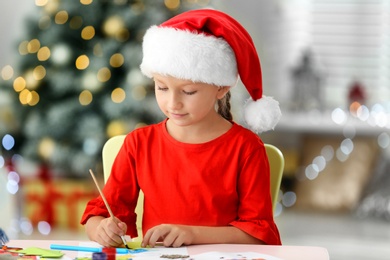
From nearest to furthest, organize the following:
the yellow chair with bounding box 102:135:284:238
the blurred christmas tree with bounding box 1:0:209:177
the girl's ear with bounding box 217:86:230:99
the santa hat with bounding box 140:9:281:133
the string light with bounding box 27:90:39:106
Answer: the santa hat with bounding box 140:9:281:133 < the girl's ear with bounding box 217:86:230:99 < the yellow chair with bounding box 102:135:284:238 < the blurred christmas tree with bounding box 1:0:209:177 < the string light with bounding box 27:90:39:106

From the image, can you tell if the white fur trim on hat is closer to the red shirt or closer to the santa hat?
the santa hat

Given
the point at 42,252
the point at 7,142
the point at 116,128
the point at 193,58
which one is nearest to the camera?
the point at 42,252

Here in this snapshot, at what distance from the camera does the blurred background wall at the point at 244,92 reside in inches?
183

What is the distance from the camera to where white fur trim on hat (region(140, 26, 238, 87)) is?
1.73 metres

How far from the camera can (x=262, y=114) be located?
1860 mm

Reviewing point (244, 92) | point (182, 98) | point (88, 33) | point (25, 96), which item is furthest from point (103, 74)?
point (182, 98)

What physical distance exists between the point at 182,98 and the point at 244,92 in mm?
2343

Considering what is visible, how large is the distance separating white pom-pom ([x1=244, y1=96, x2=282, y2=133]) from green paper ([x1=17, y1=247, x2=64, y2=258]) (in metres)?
0.58

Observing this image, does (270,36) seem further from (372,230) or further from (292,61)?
(372,230)

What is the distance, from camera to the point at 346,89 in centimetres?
550

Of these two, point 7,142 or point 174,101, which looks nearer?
point 174,101

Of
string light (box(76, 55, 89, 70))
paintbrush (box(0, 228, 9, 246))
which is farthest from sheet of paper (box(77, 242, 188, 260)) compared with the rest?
string light (box(76, 55, 89, 70))

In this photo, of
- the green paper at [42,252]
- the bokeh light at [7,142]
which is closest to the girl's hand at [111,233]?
the green paper at [42,252]

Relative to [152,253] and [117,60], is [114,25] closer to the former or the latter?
[117,60]
